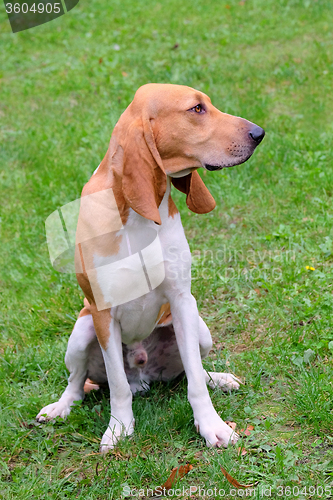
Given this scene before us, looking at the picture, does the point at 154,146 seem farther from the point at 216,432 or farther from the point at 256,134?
the point at 216,432

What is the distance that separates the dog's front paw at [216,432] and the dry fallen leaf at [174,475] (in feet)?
0.63

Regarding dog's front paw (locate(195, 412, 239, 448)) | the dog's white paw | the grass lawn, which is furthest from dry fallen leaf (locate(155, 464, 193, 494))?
the dog's white paw

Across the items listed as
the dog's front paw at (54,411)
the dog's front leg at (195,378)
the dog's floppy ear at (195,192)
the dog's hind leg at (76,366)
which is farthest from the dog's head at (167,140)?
the dog's front paw at (54,411)

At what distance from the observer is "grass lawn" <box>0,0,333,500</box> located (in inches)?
111

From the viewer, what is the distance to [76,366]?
3.22m

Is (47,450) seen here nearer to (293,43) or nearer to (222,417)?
(222,417)

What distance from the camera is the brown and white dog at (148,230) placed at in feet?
8.69

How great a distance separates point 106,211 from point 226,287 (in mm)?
1746

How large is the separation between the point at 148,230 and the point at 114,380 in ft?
2.60

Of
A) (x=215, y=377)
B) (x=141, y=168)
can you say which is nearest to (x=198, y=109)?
(x=141, y=168)

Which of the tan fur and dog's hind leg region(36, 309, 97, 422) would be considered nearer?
the tan fur

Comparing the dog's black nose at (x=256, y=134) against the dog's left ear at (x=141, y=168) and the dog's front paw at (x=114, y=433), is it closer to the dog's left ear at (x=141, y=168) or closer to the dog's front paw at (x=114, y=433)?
the dog's left ear at (x=141, y=168)

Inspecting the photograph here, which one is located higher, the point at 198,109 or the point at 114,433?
the point at 198,109

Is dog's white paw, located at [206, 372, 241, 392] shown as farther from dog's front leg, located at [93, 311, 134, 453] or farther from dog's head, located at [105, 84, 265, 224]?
dog's head, located at [105, 84, 265, 224]
